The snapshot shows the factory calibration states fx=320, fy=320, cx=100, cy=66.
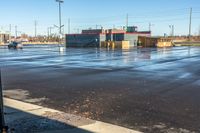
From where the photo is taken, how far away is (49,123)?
7.17 metres

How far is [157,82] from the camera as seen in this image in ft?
44.6

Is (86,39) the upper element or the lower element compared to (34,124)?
upper

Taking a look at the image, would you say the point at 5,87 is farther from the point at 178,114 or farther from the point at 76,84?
the point at 178,114

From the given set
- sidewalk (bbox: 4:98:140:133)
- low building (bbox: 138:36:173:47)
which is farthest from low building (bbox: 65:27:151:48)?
sidewalk (bbox: 4:98:140:133)

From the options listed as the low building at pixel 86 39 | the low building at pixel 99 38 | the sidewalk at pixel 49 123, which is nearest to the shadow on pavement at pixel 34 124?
the sidewalk at pixel 49 123

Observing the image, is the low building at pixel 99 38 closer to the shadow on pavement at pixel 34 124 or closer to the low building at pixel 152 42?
the low building at pixel 152 42

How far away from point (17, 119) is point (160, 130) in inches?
129

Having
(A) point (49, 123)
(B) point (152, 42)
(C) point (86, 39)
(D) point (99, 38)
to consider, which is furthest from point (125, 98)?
(C) point (86, 39)

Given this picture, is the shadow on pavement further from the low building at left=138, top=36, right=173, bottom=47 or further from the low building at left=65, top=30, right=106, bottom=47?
the low building at left=138, top=36, right=173, bottom=47

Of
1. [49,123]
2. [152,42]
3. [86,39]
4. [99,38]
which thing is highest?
[99,38]

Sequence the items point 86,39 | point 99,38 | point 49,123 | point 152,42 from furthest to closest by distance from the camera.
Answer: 1. point 86,39
2. point 152,42
3. point 99,38
4. point 49,123

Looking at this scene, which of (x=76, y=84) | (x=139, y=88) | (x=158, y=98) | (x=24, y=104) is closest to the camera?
(x=24, y=104)

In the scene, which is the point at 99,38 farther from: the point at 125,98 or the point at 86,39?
the point at 125,98

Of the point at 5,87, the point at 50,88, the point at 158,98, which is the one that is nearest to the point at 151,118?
the point at 158,98
